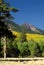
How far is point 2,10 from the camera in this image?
38.2 m

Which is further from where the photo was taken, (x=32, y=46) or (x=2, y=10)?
(x=32, y=46)

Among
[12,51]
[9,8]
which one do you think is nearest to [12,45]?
[12,51]

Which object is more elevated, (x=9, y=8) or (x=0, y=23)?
(x=9, y=8)

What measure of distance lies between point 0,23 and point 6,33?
1.62 metres

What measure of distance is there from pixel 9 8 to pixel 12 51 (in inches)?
1749

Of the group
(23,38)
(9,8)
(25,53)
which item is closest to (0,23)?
(9,8)

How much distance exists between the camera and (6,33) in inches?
1465

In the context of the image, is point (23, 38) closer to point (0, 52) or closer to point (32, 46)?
point (32, 46)

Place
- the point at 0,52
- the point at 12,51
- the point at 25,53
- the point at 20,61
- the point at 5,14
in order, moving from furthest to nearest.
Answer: the point at 25,53, the point at 12,51, the point at 0,52, the point at 5,14, the point at 20,61

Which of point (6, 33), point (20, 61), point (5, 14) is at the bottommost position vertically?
point (20, 61)

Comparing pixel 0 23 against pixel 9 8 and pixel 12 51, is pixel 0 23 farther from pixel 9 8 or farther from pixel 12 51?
Result: pixel 12 51

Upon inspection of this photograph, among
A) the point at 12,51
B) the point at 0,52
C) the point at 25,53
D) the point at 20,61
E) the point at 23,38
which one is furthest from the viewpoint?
the point at 23,38

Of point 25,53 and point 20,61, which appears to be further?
point 25,53

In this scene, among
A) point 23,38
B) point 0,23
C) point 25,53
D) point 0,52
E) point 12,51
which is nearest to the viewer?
point 0,23
